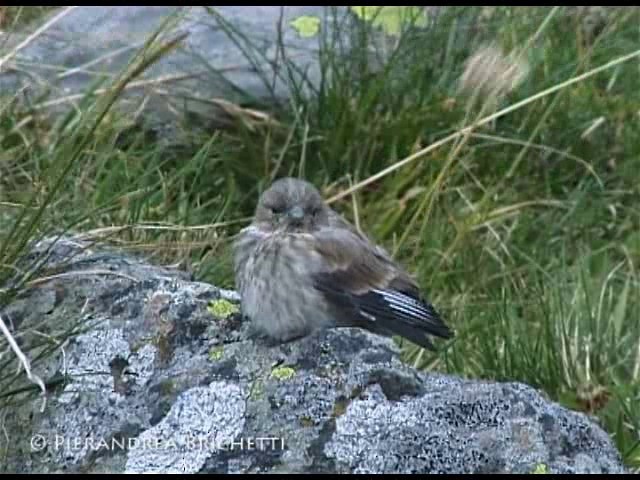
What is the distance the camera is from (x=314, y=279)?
13.7 feet

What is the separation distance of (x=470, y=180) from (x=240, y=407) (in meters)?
2.89

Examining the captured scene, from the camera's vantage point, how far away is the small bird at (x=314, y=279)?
3.97 m

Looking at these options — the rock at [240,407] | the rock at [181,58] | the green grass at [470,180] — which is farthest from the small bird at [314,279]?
the rock at [181,58]

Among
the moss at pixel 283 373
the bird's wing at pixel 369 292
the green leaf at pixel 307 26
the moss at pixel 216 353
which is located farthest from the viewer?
the green leaf at pixel 307 26

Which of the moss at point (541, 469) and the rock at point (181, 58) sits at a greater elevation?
the rock at point (181, 58)

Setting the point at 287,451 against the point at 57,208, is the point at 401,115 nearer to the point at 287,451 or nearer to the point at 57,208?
the point at 57,208

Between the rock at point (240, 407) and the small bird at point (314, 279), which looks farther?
the small bird at point (314, 279)

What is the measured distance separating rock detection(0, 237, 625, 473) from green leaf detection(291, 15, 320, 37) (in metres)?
2.50

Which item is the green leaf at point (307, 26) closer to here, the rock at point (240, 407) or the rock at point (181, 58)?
the rock at point (181, 58)

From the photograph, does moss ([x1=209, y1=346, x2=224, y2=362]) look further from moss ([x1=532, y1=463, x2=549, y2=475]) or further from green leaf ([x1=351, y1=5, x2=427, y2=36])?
green leaf ([x1=351, y1=5, x2=427, y2=36])

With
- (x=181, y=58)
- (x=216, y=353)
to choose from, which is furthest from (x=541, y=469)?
(x=181, y=58)

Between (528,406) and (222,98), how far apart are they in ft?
10.4

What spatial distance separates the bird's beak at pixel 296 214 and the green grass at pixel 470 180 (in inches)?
13.7

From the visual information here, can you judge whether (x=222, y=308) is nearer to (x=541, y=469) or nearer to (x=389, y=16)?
(x=541, y=469)
